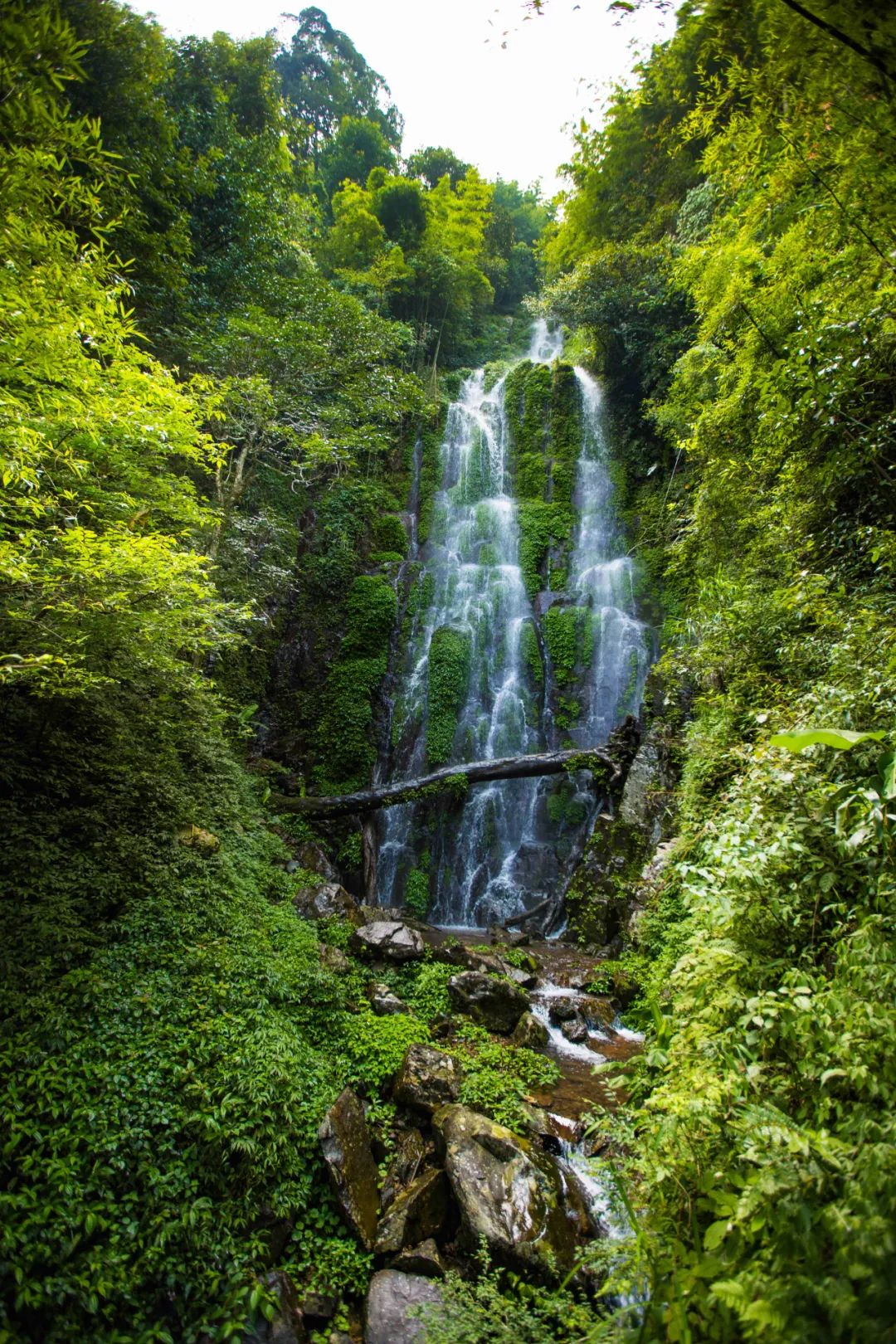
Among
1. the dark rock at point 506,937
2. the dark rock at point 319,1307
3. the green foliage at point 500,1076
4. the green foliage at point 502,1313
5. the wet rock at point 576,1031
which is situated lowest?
the dark rock at point 506,937

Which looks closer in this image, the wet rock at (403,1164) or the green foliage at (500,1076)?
the wet rock at (403,1164)

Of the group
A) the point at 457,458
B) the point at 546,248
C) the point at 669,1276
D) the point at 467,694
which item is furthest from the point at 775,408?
the point at 546,248

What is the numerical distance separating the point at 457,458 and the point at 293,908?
1767 centimetres

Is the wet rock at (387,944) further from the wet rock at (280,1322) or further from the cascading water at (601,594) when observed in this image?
the cascading water at (601,594)

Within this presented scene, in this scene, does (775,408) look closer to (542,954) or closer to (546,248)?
(542,954)

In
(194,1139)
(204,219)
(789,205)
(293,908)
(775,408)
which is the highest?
(204,219)

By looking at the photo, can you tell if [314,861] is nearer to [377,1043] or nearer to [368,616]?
[377,1043]

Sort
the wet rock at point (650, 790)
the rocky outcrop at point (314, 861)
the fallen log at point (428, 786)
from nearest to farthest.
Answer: the wet rock at point (650, 790), the rocky outcrop at point (314, 861), the fallen log at point (428, 786)

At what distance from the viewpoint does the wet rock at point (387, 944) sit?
7.05 metres

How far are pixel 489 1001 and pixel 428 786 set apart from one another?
16.8 ft

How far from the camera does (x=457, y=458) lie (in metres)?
20.6

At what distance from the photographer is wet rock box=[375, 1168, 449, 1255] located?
136 inches

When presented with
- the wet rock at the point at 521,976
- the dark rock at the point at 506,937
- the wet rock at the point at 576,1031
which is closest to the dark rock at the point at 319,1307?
the wet rock at the point at 576,1031

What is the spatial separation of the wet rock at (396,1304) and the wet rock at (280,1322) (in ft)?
1.24
